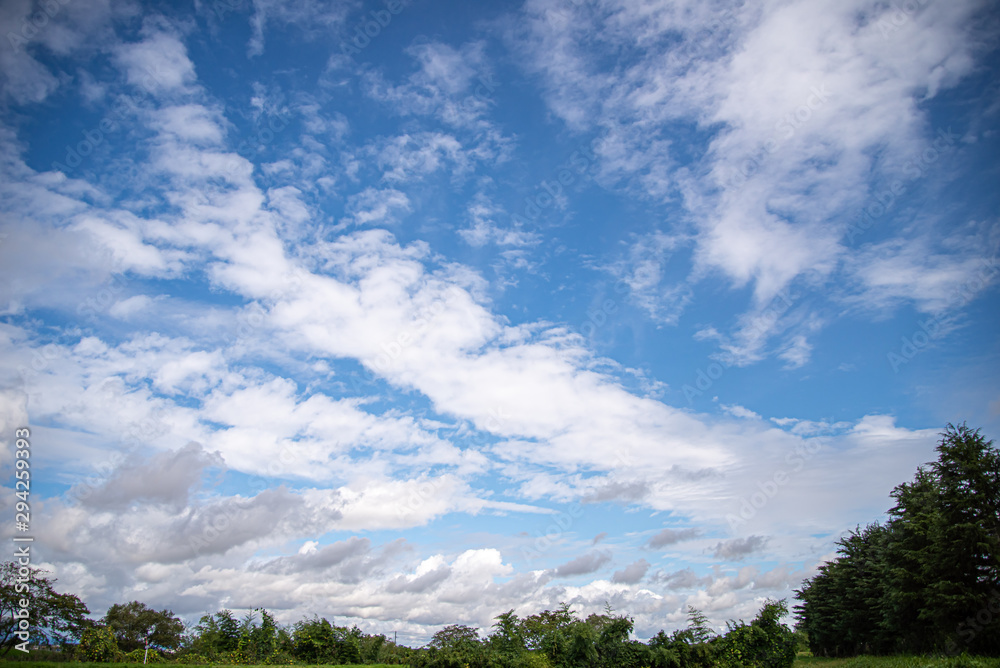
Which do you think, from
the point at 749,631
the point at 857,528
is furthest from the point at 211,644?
the point at 857,528

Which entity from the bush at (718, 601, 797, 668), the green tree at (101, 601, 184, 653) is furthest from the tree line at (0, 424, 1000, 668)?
the green tree at (101, 601, 184, 653)

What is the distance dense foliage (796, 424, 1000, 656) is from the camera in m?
26.9

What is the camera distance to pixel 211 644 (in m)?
34.4

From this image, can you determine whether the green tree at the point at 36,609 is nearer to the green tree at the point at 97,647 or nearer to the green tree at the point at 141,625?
the green tree at the point at 97,647

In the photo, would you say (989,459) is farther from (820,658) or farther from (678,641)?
(820,658)

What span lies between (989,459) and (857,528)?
26.0m

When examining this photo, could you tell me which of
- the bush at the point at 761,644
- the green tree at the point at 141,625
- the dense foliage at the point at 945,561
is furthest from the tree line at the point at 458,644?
the green tree at the point at 141,625

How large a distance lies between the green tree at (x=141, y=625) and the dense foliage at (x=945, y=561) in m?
72.6

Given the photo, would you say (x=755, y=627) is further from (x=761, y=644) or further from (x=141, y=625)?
(x=141, y=625)

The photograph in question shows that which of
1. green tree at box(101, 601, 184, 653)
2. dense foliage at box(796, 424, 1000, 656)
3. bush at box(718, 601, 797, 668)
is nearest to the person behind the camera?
bush at box(718, 601, 797, 668)

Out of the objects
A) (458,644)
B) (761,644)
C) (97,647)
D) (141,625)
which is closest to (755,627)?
(761,644)

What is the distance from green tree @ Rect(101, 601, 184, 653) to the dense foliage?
238ft

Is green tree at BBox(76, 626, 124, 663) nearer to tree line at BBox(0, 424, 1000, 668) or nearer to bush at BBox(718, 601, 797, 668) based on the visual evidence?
tree line at BBox(0, 424, 1000, 668)

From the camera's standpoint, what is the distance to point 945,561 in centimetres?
2858
